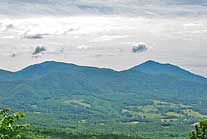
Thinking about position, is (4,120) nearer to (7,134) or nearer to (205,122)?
(7,134)

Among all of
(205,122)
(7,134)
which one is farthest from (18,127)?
(205,122)

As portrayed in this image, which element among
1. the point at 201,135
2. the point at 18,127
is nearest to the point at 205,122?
the point at 201,135

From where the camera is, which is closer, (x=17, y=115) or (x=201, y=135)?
(x=17, y=115)

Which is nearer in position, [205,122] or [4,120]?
[4,120]

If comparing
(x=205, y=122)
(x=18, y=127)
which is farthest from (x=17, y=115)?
(x=205, y=122)

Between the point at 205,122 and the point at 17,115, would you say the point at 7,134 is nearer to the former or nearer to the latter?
the point at 17,115

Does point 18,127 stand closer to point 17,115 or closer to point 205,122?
point 17,115

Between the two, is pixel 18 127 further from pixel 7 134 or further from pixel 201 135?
pixel 201 135
